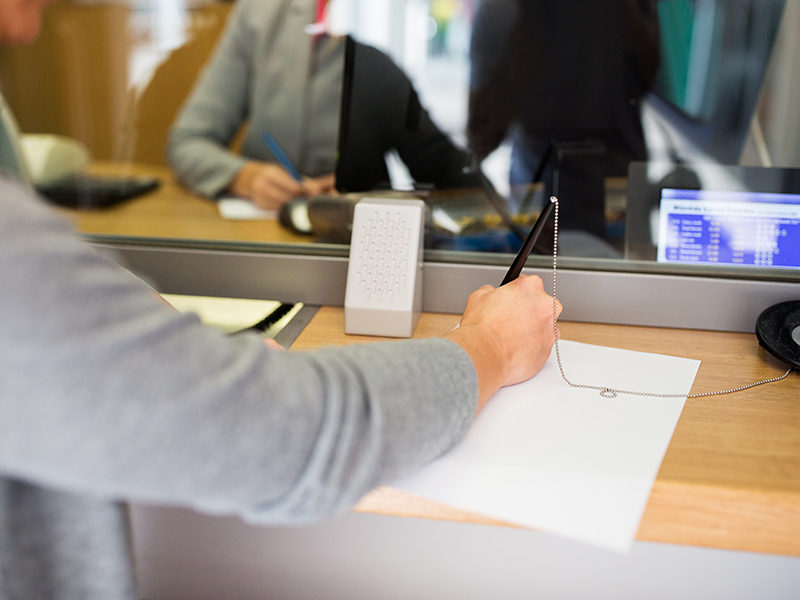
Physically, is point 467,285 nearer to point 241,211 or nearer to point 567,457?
point 567,457

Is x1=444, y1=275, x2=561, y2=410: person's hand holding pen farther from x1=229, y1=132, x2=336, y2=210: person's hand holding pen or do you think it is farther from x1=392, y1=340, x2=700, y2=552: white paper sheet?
x1=229, y1=132, x2=336, y2=210: person's hand holding pen

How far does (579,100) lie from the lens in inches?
34.9

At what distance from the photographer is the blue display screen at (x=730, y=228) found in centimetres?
78

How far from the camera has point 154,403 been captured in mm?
359

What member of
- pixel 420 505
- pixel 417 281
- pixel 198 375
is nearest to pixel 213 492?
pixel 198 375

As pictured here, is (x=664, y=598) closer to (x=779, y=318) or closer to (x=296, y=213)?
(x=779, y=318)

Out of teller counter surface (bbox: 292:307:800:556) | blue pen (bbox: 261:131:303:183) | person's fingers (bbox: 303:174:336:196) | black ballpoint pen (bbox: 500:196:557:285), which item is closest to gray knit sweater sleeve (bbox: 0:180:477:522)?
teller counter surface (bbox: 292:307:800:556)

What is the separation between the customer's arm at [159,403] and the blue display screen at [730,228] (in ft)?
1.67

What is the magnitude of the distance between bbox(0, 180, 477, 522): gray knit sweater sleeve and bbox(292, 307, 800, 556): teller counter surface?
11 cm

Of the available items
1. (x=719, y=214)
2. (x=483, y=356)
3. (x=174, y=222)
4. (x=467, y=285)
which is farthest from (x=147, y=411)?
(x=174, y=222)

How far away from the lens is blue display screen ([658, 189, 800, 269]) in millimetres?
781

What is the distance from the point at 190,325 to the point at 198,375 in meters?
0.04

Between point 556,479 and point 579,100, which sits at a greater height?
point 579,100

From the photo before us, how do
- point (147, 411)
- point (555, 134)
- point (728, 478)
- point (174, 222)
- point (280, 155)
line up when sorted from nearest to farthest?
point (147, 411)
point (728, 478)
point (555, 134)
point (174, 222)
point (280, 155)
